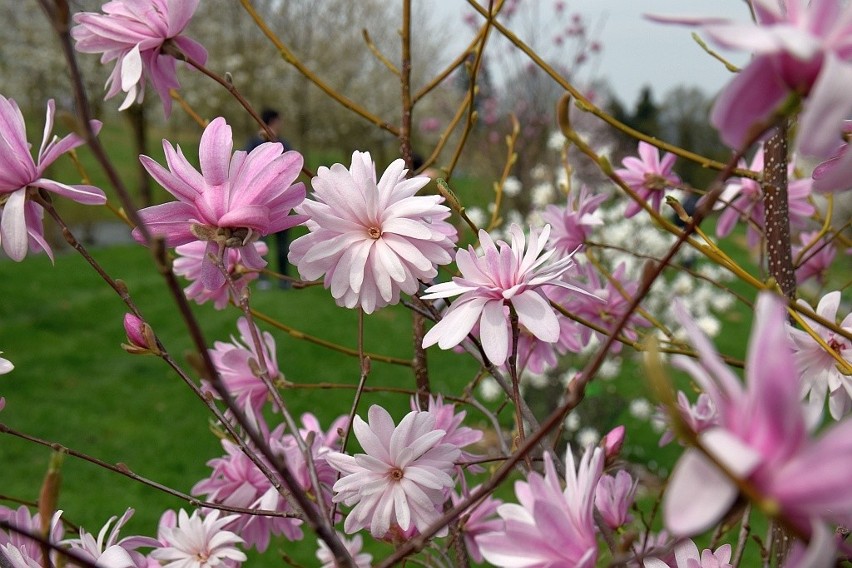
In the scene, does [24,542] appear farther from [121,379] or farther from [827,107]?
[121,379]

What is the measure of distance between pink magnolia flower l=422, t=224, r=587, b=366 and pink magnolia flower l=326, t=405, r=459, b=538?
0.11 meters

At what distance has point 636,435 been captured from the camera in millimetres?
4668

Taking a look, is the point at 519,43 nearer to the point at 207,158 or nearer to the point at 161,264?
the point at 207,158

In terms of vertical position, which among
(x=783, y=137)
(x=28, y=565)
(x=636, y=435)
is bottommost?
(x=636, y=435)

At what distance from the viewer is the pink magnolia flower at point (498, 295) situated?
70 cm

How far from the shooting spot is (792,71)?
40 centimetres

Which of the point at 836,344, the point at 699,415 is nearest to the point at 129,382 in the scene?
the point at 699,415

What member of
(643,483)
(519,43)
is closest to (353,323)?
(643,483)

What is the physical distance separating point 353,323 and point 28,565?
20.2 feet

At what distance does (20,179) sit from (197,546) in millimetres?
499

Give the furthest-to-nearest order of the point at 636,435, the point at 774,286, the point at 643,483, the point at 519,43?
the point at 636,435 < the point at 643,483 < the point at 519,43 < the point at 774,286

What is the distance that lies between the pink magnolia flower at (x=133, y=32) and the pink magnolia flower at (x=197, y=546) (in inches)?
21.1

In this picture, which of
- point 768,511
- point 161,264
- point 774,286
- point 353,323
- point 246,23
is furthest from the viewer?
point 246,23

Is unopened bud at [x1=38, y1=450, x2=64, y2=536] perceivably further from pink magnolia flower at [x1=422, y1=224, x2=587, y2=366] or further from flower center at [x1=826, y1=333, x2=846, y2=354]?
flower center at [x1=826, y1=333, x2=846, y2=354]
